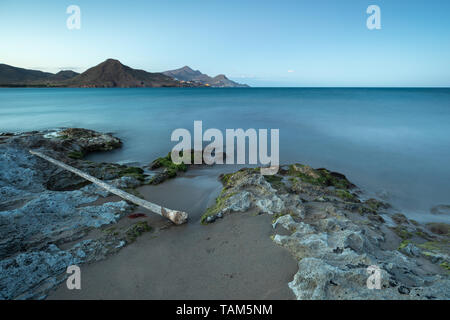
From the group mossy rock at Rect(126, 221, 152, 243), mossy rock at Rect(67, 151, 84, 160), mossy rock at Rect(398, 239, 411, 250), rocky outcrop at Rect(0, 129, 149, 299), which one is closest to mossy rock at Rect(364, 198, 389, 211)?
mossy rock at Rect(398, 239, 411, 250)

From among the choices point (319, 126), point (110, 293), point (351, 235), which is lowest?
point (110, 293)

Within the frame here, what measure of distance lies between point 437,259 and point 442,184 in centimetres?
701

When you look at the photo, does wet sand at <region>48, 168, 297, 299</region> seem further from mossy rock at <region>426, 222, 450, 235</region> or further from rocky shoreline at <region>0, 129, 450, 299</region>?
mossy rock at <region>426, 222, 450, 235</region>

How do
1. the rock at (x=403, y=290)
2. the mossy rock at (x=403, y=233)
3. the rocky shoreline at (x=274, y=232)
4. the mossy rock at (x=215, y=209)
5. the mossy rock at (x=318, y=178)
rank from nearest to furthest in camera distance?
1. the rock at (x=403, y=290)
2. the rocky shoreline at (x=274, y=232)
3. the mossy rock at (x=403, y=233)
4. the mossy rock at (x=215, y=209)
5. the mossy rock at (x=318, y=178)

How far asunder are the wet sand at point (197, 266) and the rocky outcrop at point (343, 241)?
0.26 metres

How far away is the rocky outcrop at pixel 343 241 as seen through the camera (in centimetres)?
264

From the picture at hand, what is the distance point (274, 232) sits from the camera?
405 cm

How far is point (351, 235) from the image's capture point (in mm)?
3633

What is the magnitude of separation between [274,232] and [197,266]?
154cm

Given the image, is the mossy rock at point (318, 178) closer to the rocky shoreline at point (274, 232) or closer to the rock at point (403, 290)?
the rocky shoreline at point (274, 232)

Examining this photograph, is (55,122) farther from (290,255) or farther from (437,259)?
(437,259)

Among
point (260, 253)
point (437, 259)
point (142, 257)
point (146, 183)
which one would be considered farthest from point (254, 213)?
point (146, 183)

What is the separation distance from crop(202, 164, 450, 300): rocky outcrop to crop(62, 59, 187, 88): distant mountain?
144 meters

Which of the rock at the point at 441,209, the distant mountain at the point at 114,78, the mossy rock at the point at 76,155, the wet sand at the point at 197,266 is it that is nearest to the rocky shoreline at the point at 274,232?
the wet sand at the point at 197,266
